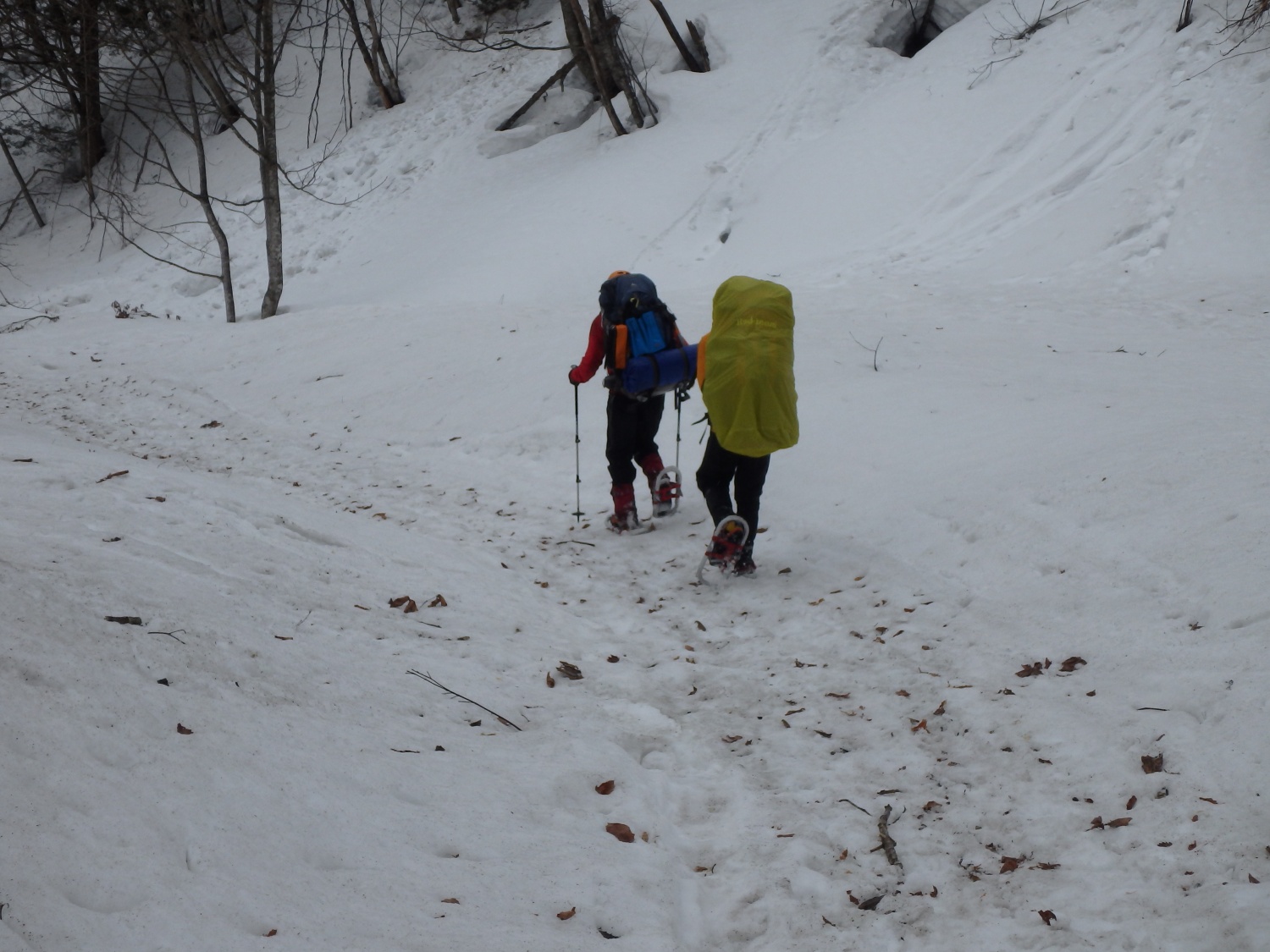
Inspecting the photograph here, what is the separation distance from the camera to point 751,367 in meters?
5.04

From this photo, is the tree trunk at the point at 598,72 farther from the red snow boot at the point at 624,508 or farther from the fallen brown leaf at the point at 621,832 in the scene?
the fallen brown leaf at the point at 621,832

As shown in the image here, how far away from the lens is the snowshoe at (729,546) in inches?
217

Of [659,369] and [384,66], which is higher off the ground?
[384,66]

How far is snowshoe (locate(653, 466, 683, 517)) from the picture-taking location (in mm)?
6789

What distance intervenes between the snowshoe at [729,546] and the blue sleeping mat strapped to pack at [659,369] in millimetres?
1103

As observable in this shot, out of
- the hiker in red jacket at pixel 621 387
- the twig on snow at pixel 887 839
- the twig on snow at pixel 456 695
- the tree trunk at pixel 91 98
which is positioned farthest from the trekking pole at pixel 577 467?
the tree trunk at pixel 91 98

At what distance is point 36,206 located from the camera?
2662cm

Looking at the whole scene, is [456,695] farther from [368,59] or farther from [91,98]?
[91,98]

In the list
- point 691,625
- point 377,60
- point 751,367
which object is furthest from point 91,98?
point 691,625

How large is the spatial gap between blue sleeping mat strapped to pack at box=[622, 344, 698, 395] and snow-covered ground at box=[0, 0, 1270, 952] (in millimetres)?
1152

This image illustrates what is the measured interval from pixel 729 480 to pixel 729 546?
41 cm

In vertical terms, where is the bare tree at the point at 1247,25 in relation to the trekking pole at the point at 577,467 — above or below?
above

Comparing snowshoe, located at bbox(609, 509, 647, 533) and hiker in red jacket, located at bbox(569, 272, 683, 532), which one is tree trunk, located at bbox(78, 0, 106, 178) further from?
snowshoe, located at bbox(609, 509, 647, 533)

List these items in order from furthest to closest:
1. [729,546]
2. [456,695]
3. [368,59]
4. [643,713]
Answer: [368,59]
[729,546]
[643,713]
[456,695]
